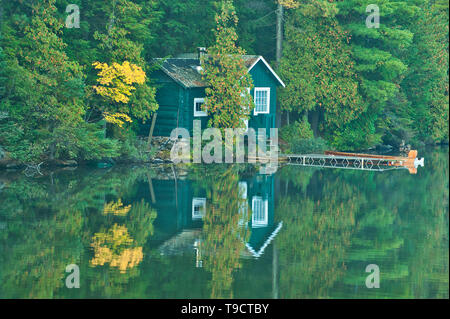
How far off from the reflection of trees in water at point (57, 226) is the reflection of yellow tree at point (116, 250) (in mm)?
126

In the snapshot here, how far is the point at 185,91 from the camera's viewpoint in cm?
4594

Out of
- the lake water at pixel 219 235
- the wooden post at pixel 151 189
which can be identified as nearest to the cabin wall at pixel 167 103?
the lake water at pixel 219 235

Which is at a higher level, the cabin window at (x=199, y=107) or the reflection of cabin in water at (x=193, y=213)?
the cabin window at (x=199, y=107)

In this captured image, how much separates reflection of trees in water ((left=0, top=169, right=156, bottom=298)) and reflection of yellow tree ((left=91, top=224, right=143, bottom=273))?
0.41ft

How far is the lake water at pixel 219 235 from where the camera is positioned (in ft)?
60.7

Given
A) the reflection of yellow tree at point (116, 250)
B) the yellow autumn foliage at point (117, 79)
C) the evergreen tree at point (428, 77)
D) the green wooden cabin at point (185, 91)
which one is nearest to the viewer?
the reflection of yellow tree at point (116, 250)

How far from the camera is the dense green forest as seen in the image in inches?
1519

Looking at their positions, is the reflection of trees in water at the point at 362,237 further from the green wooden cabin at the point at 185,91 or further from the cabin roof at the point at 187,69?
the cabin roof at the point at 187,69

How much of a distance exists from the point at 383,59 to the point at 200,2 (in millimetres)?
13052

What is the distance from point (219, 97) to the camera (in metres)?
45.8

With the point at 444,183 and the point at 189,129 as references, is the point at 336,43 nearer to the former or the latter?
the point at 189,129

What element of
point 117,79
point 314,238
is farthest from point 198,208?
point 117,79

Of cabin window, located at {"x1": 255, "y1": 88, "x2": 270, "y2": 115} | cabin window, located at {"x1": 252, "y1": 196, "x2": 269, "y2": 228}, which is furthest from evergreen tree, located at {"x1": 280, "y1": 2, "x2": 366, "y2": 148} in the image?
cabin window, located at {"x1": 252, "y1": 196, "x2": 269, "y2": 228}

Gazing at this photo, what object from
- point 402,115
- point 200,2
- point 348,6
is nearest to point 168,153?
point 200,2
